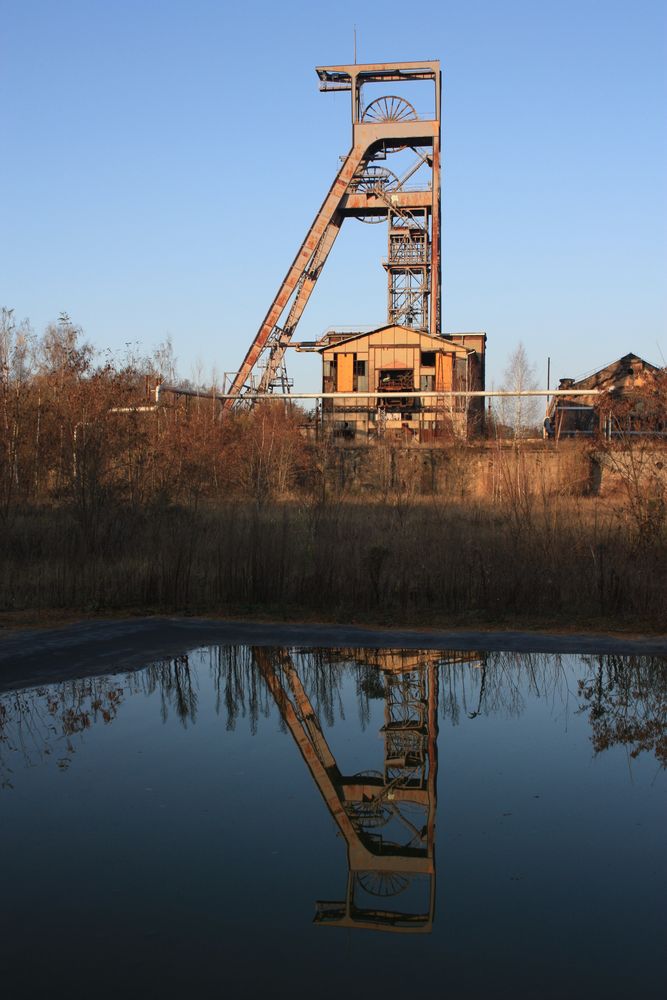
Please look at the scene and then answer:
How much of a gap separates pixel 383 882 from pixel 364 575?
24.3 feet

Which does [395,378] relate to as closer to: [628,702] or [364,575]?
[364,575]

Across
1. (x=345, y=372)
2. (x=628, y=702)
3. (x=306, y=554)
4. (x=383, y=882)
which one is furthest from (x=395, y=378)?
(x=383, y=882)

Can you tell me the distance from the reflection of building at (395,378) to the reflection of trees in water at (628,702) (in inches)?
1077

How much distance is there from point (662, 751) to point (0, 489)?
37.4 feet

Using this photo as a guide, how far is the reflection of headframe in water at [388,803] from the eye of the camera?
3.99 metres

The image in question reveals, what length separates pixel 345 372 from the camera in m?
39.6

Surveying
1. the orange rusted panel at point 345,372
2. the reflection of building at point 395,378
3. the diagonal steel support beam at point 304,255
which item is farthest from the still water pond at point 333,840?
the diagonal steel support beam at point 304,255

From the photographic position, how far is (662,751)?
6.12m

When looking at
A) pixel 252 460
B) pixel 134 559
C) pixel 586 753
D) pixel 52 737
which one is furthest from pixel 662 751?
pixel 252 460

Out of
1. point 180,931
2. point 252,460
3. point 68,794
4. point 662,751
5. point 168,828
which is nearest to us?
point 180,931

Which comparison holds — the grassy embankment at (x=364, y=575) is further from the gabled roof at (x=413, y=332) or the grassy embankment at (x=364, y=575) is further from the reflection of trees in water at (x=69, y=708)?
the gabled roof at (x=413, y=332)

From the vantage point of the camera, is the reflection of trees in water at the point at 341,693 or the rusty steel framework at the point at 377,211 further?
the rusty steel framework at the point at 377,211

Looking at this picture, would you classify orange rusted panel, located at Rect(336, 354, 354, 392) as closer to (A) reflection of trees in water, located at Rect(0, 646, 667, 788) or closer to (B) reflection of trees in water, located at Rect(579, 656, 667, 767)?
(A) reflection of trees in water, located at Rect(0, 646, 667, 788)

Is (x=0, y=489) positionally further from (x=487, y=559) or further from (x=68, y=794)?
(x=68, y=794)
